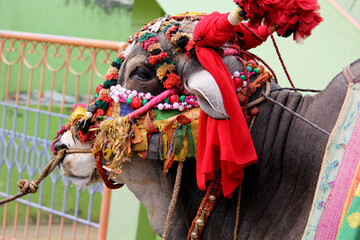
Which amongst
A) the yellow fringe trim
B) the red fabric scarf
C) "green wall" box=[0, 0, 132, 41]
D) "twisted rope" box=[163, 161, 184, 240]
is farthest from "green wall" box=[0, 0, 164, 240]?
the red fabric scarf

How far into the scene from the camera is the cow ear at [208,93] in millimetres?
1818

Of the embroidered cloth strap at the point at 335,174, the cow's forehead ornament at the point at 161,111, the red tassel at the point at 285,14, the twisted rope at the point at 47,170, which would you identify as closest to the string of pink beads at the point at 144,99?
the cow's forehead ornament at the point at 161,111

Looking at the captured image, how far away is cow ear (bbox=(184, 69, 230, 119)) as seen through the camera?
1.82 metres

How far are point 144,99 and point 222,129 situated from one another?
479 mm

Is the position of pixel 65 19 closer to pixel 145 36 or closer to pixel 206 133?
pixel 145 36

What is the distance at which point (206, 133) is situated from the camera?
1.94m

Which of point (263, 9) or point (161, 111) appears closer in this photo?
point (263, 9)

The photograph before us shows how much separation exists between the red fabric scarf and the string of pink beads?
0.17 m

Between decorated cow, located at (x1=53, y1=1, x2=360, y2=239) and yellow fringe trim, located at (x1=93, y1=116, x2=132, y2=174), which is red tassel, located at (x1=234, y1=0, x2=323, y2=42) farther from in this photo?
yellow fringe trim, located at (x1=93, y1=116, x2=132, y2=174)

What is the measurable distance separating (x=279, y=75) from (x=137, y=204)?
6.56ft

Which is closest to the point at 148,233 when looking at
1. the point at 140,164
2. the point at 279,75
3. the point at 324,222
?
the point at 279,75

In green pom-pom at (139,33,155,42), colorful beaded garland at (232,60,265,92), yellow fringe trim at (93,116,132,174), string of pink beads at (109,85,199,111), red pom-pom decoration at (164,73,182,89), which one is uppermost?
green pom-pom at (139,33,155,42)

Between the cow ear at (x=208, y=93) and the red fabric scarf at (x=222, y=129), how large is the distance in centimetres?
3

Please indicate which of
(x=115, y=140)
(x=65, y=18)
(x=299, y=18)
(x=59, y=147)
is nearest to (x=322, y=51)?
(x=299, y=18)
